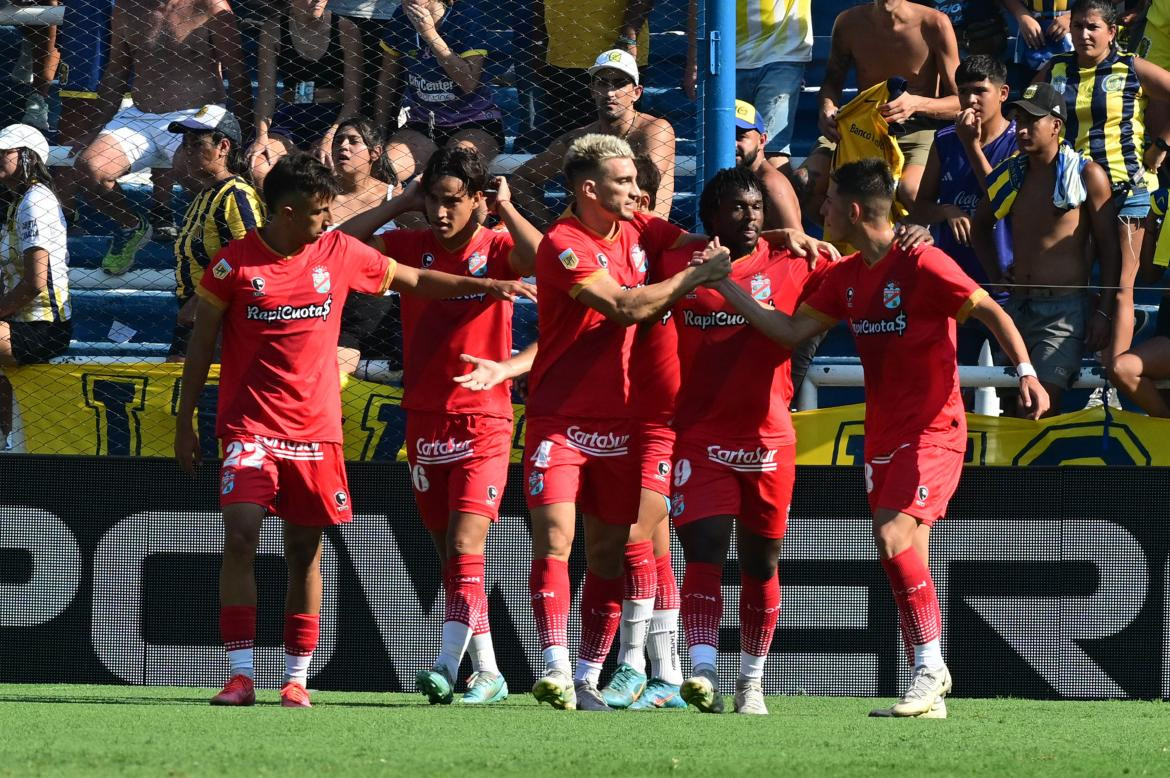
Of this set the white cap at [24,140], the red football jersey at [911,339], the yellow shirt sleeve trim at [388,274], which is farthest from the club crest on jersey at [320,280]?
the white cap at [24,140]

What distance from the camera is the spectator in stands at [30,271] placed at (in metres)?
7.56

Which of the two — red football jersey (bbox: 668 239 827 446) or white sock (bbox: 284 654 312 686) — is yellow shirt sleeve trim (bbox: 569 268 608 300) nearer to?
red football jersey (bbox: 668 239 827 446)

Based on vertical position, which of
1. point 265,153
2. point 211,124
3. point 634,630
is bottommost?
point 634,630

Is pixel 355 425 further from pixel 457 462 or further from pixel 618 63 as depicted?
pixel 618 63

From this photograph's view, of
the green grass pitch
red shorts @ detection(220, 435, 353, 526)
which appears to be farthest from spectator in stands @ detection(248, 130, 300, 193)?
the green grass pitch

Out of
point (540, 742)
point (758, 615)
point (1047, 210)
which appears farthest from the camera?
point (1047, 210)

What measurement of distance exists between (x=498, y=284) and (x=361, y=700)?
1.77 m

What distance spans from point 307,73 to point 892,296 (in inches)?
167

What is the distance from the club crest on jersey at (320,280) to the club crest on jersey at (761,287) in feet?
5.29

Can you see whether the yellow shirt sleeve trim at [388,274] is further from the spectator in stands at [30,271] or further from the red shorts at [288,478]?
the spectator in stands at [30,271]

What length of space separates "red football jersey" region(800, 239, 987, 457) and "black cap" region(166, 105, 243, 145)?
12.1 feet

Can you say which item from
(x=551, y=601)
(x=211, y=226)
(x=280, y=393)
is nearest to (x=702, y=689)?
(x=551, y=601)

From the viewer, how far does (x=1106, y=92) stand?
8.59m

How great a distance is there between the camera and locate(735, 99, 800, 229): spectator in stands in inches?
308
